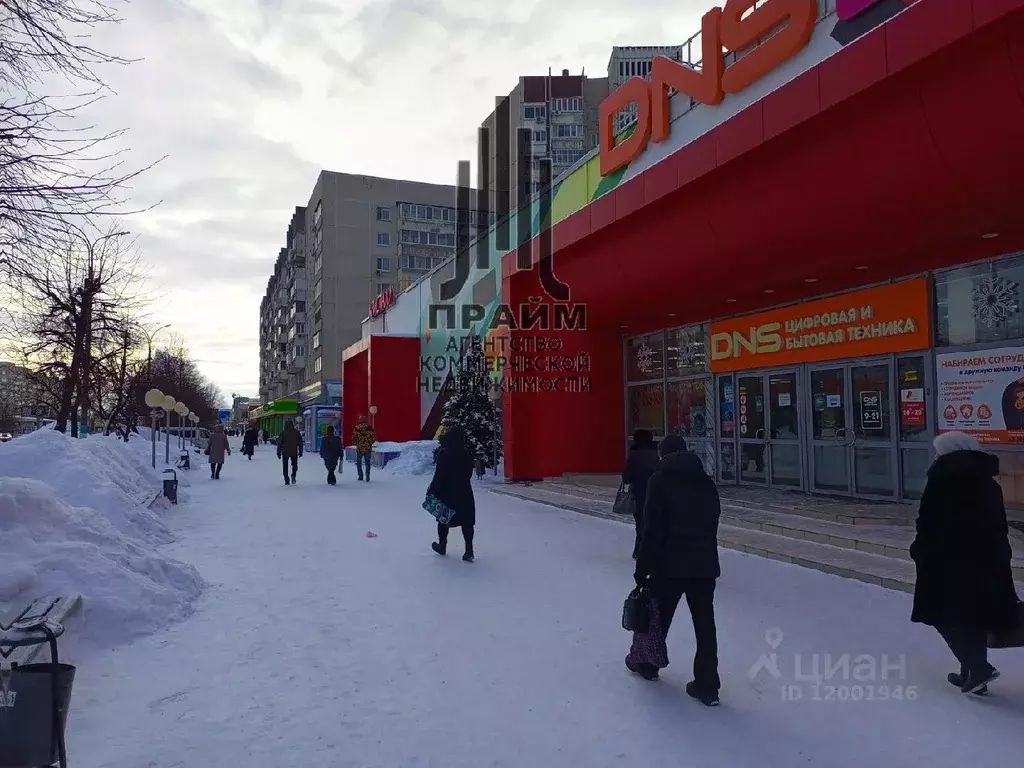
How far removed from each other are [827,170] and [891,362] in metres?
4.33

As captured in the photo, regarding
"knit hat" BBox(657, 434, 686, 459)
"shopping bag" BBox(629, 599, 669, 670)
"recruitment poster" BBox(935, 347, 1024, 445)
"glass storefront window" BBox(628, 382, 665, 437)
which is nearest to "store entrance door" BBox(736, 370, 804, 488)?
"glass storefront window" BBox(628, 382, 665, 437)

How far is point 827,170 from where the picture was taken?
28.2 ft

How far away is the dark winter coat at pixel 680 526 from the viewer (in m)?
4.30

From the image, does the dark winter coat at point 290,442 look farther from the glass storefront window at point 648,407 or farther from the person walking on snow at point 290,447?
the glass storefront window at point 648,407

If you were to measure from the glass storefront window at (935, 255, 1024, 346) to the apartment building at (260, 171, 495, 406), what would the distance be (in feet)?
169

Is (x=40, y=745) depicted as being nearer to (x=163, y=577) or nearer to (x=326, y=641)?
(x=326, y=641)

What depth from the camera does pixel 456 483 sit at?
28.8 ft

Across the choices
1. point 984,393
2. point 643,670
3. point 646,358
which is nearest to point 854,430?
point 984,393

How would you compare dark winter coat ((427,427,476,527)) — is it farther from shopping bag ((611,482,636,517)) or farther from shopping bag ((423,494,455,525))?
Result: shopping bag ((611,482,636,517))

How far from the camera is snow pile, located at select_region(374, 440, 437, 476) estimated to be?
23597mm

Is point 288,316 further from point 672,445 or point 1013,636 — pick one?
point 1013,636

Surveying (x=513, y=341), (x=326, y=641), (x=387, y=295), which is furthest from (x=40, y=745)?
(x=387, y=295)

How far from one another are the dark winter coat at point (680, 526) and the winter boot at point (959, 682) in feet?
5.37

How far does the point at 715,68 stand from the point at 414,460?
1619 cm
